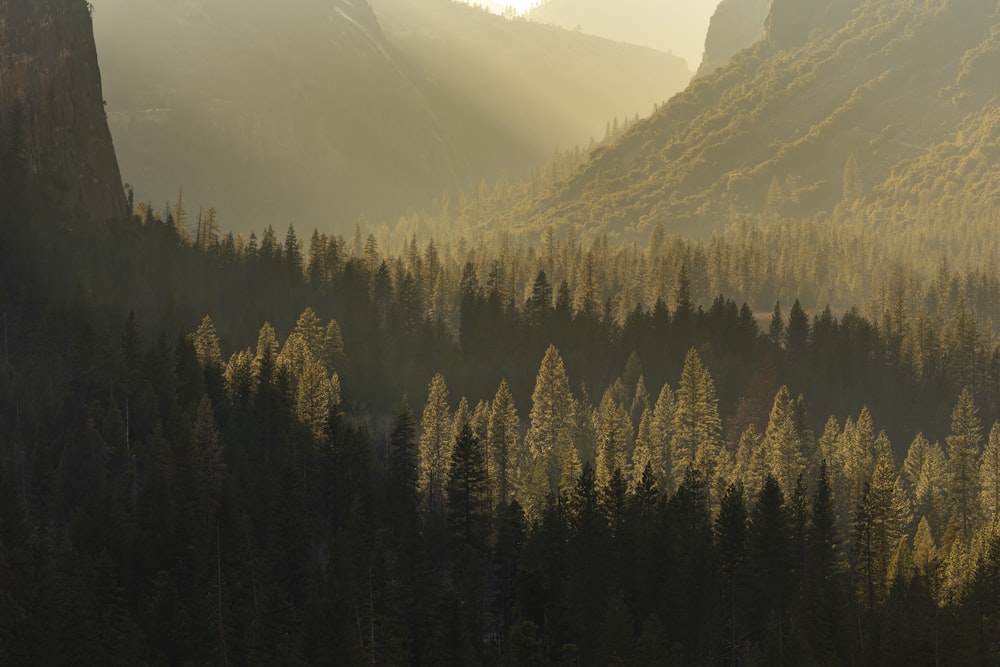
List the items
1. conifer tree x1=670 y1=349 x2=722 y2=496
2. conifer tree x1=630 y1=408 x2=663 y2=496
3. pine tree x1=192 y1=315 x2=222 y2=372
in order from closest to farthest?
conifer tree x1=630 y1=408 x2=663 y2=496 → conifer tree x1=670 y1=349 x2=722 y2=496 → pine tree x1=192 y1=315 x2=222 y2=372

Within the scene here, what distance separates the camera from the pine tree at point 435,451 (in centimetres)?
11656

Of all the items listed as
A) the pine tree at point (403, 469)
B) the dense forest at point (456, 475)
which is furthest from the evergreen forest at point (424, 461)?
the pine tree at point (403, 469)

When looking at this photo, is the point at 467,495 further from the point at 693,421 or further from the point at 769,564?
the point at 693,421

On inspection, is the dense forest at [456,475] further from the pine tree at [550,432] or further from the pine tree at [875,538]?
the pine tree at [550,432]

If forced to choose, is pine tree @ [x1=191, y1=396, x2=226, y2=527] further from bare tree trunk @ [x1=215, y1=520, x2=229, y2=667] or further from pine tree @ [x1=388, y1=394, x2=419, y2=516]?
pine tree @ [x1=388, y1=394, x2=419, y2=516]

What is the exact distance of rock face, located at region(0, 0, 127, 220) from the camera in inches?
A: 6339

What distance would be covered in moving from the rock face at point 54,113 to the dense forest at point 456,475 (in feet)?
22.8

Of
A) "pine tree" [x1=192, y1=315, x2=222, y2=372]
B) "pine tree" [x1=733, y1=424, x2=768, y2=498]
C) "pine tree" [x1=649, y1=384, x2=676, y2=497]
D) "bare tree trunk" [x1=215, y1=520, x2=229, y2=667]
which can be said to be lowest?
"bare tree trunk" [x1=215, y1=520, x2=229, y2=667]

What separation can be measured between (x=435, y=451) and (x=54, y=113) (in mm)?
83063

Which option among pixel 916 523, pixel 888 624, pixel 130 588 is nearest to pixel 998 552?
pixel 888 624

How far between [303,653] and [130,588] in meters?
23.6

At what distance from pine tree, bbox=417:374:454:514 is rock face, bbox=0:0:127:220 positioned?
6680 centimetres

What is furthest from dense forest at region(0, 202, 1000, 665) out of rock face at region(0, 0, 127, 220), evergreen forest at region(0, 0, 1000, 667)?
rock face at region(0, 0, 127, 220)

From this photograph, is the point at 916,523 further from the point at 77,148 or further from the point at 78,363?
the point at 77,148
